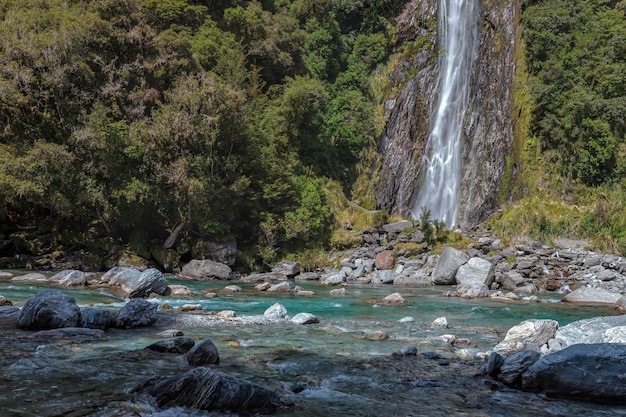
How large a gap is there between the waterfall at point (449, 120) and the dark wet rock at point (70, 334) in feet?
86.2

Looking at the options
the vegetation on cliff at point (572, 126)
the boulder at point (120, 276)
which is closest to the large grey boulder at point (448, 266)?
the vegetation on cliff at point (572, 126)

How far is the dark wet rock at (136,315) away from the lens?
10400 mm

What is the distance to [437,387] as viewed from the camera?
6582 mm

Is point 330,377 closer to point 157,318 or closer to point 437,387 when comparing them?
point 437,387

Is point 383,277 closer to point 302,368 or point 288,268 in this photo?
point 288,268

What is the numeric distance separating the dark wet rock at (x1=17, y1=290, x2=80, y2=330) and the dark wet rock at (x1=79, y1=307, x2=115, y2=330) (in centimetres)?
13

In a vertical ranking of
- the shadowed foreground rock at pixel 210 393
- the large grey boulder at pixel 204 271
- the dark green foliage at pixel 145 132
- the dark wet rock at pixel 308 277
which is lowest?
the dark wet rock at pixel 308 277

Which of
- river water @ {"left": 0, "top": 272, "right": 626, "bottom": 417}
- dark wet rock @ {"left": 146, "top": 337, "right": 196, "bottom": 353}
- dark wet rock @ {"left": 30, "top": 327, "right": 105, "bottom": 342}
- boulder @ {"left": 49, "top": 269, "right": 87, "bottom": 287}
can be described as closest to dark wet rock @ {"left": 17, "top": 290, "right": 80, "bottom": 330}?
river water @ {"left": 0, "top": 272, "right": 626, "bottom": 417}

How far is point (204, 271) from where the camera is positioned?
23.3 metres

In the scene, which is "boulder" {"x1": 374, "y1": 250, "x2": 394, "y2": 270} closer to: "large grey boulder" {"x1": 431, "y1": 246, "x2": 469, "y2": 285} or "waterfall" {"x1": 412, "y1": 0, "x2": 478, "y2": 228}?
"large grey boulder" {"x1": 431, "y1": 246, "x2": 469, "y2": 285}

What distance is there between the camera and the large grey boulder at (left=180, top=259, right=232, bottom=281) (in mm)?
23125

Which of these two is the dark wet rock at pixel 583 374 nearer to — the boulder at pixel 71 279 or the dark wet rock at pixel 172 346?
the dark wet rock at pixel 172 346

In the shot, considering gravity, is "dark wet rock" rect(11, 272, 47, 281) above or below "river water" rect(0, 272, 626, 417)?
below

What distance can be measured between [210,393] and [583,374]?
4822 mm
